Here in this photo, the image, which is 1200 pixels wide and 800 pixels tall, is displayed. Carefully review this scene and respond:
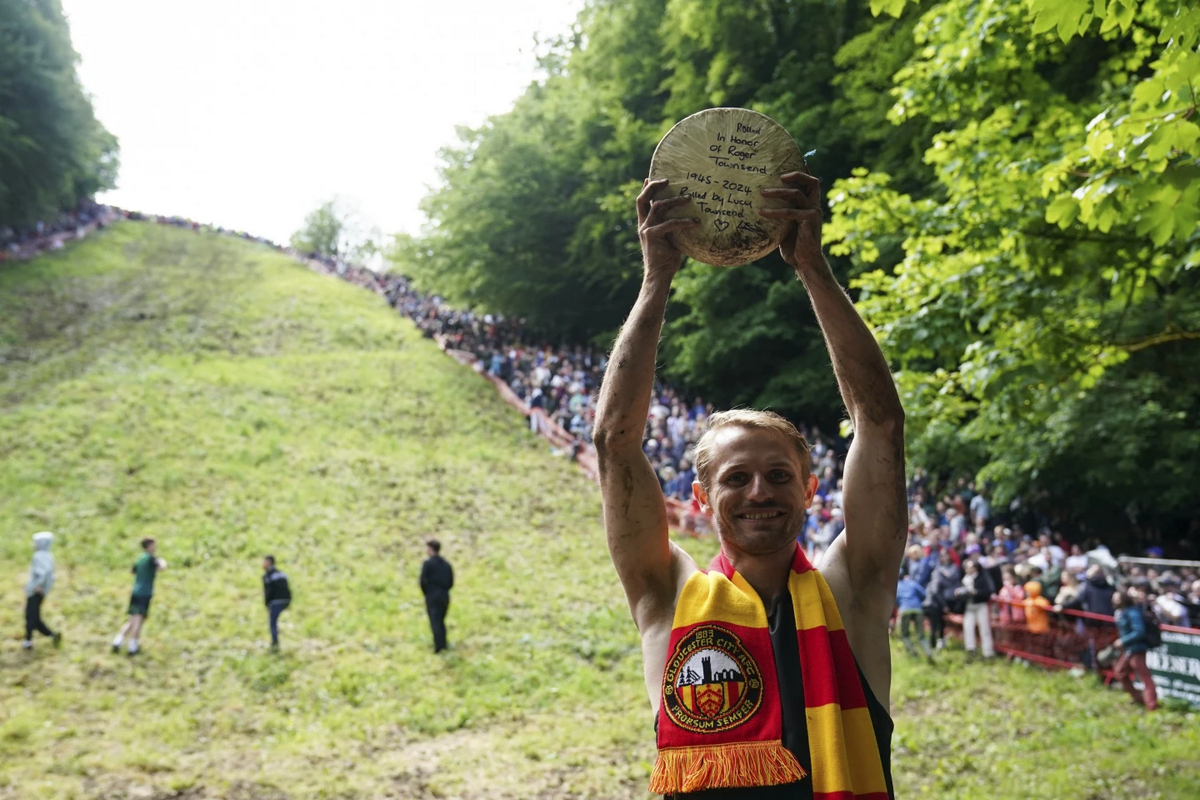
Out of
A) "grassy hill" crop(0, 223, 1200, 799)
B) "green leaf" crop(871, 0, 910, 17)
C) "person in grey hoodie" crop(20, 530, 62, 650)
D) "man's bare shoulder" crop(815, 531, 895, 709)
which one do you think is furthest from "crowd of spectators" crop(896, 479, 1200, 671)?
"person in grey hoodie" crop(20, 530, 62, 650)

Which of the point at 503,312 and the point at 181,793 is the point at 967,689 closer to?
the point at 181,793

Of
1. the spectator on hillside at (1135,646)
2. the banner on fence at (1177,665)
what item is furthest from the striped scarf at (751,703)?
the banner on fence at (1177,665)

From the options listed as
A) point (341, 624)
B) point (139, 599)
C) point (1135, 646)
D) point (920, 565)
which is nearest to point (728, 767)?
point (1135, 646)

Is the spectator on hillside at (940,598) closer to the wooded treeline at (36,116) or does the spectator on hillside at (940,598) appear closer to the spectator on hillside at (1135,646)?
the spectator on hillside at (1135,646)

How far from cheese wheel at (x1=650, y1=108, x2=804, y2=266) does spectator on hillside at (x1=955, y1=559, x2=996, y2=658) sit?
9.99 meters

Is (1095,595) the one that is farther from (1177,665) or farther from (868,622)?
(868,622)

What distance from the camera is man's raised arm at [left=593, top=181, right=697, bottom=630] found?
7.67 feet

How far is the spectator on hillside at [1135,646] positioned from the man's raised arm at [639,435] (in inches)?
333

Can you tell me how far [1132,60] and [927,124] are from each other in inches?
429

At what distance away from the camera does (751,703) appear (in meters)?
2.12

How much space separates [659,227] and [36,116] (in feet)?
141

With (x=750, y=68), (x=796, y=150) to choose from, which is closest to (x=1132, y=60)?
(x=796, y=150)

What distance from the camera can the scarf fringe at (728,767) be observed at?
2.00 meters

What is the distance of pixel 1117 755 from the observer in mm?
7336
